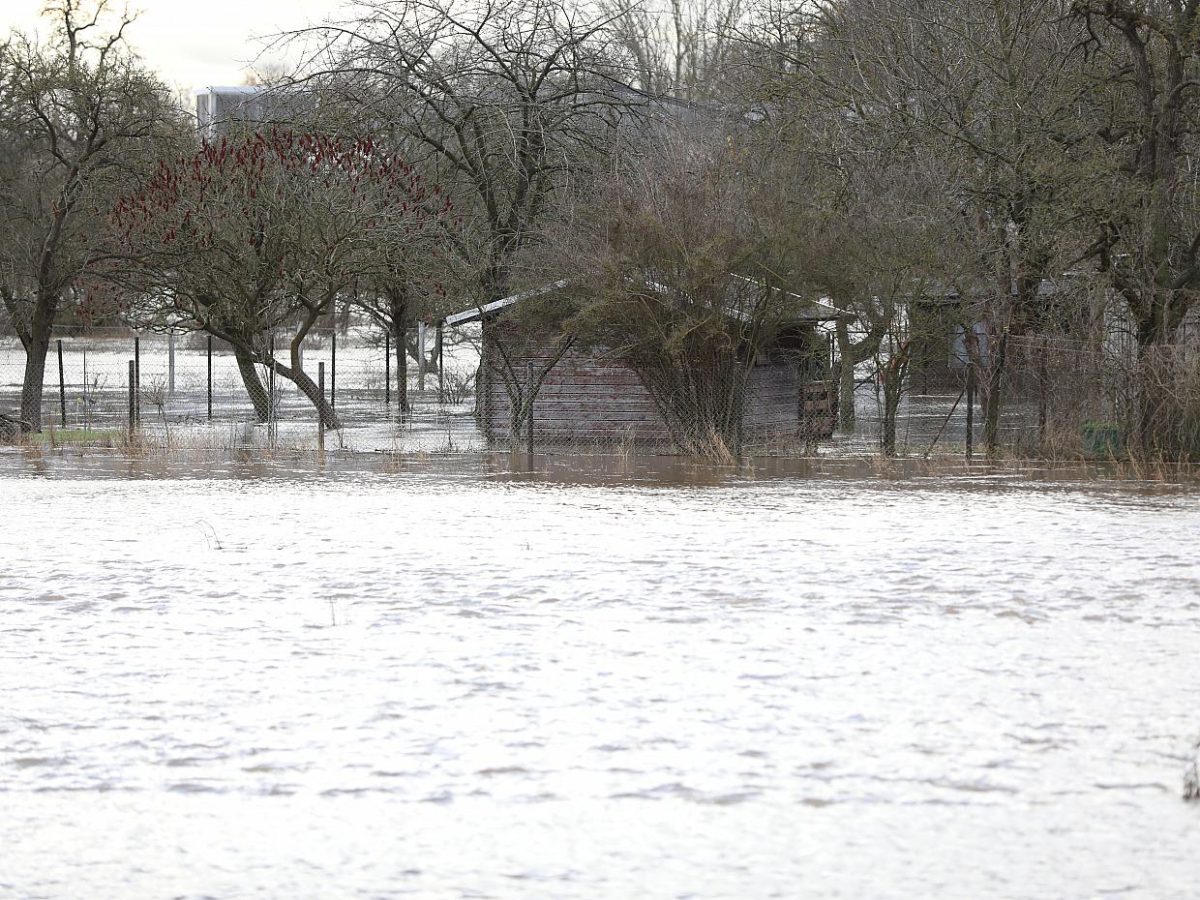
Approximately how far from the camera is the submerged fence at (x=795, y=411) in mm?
21234

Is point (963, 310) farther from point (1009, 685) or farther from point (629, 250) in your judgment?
point (1009, 685)

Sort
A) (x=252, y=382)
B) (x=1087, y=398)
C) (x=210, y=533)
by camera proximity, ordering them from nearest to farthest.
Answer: (x=210, y=533) → (x=1087, y=398) → (x=252, y=382)

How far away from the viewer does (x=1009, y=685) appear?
8.48m

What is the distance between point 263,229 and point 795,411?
34.8 feet

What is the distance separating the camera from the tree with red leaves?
28.6 meters

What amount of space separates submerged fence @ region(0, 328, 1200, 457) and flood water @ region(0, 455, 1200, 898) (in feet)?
20.3

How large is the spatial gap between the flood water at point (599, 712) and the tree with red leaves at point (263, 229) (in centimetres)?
1420

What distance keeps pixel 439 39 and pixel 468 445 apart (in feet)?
24.5

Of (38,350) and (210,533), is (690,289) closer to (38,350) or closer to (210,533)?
(210,533)

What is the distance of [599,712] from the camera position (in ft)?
26.1

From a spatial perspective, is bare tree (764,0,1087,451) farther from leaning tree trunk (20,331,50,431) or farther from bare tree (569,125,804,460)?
leaning tree trunk (20,331,50,431)

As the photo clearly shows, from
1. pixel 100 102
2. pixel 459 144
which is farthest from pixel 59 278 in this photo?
pixel 459 144

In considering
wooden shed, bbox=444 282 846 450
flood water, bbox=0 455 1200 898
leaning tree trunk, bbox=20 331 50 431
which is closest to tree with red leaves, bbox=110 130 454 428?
leaning tree trunk, bbox=20 331 50 431

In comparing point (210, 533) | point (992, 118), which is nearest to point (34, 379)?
point (210, 533)
